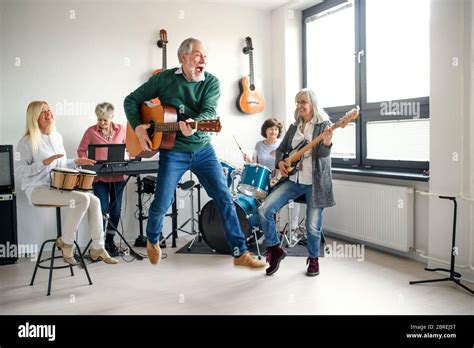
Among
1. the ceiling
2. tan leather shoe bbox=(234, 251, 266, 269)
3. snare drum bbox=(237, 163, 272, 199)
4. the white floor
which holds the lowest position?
the white floor

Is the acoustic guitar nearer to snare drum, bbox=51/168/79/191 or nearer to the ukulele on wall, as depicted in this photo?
snare drum, bbox=51/168/79/191

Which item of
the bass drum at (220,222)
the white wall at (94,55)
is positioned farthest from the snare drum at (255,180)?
the white wall at (94,55)

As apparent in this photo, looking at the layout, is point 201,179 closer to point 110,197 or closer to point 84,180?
point 84,180

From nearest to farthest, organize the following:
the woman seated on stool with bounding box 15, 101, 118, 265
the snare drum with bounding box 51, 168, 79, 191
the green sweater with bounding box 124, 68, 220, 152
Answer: the green sweater with bounding box 124, 68, 220, 152, the snare drum with bounding box 51, 168, 79, 191, the woman seated on stool with bounding box 15, 101, 118, 265

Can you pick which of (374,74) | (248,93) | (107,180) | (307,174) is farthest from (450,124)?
(107,180)

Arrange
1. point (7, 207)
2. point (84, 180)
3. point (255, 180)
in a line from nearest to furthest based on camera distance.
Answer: point (84, 180) < point (255, 180) < point (7, 207)

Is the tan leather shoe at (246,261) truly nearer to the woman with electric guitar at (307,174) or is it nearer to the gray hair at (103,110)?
the woman with electric guitar at (307,174)

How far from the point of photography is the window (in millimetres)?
4688

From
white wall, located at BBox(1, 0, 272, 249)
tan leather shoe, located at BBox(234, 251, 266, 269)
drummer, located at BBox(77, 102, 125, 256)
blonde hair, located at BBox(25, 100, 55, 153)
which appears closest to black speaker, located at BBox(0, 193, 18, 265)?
white wall, located at BBox(1, 0, 272, 249)

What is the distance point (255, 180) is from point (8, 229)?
256 cm

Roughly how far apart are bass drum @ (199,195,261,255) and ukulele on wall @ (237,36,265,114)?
1.76 metres

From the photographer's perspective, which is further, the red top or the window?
the red top

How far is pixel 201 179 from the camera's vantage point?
3.04m

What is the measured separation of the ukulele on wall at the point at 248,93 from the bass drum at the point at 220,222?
5.76ft
